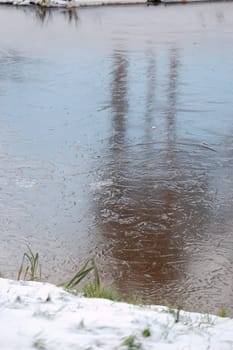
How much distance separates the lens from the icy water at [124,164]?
599 cm

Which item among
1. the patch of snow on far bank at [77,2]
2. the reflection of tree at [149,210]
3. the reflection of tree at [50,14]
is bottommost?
the reflection of tree at [149,210]

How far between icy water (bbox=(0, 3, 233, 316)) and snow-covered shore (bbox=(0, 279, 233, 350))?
1.51 meters

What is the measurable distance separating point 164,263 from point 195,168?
235 centimetres

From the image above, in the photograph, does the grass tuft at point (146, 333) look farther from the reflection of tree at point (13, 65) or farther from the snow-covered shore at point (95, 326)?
the reflection of tree at point (13, 65)

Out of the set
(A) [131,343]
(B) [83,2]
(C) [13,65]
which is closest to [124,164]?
(A) [131,343]

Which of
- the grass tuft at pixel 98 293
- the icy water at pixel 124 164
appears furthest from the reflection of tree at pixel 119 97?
the grass tuft at pixel 98 293

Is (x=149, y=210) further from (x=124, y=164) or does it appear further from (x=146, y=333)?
(x=146, y=333)

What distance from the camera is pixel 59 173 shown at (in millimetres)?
8055

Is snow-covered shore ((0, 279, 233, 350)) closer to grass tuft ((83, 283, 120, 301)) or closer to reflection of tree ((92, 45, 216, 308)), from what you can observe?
grass tuft ((83, 283, 120, 301))

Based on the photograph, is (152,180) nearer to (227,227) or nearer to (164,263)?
(227,227)

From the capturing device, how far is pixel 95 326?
11.4 feet

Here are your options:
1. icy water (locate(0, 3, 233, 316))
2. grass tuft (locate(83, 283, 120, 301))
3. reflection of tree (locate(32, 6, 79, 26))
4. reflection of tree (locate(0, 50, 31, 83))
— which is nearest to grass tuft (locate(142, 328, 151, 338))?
grass tuft (locate(83, 283, 120, 301))

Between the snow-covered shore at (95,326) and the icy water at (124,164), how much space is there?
1.51 metres

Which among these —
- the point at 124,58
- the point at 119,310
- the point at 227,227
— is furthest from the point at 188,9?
the point at 119,310
